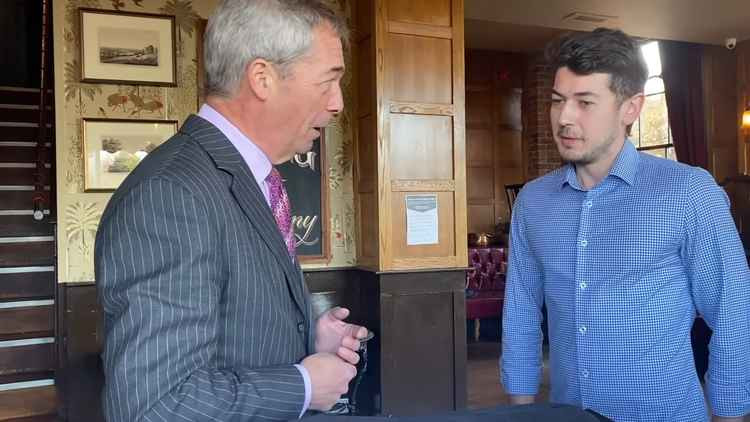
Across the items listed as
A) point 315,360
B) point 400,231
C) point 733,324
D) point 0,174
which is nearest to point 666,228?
point 733,324

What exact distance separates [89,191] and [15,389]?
1.66 m

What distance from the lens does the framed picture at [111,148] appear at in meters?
3.46

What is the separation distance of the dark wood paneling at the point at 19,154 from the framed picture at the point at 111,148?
2580mm

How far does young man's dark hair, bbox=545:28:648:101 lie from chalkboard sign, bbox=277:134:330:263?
256 centimetres

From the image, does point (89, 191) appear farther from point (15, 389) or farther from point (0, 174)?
point (0, 174)

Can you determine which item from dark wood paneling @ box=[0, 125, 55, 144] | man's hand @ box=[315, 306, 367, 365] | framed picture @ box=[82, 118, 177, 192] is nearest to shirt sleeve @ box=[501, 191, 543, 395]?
man's hand @ box=[315, 306, 367, 365]

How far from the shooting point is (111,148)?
3496 mm

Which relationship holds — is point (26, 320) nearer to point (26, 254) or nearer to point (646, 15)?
point (26, 254)

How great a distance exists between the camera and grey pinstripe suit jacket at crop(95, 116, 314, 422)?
819mm

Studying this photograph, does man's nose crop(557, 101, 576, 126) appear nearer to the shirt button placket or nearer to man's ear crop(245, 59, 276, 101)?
the shirt button placket

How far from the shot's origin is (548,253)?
1.62m

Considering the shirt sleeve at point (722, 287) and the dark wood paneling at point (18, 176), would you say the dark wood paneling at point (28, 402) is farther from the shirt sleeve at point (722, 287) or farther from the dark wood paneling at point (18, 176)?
the shirt sleeve at point (722, 287)

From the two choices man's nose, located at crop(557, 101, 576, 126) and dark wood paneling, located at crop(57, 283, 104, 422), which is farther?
dark wood paneling, located at crop(57, 283, 104, 422)

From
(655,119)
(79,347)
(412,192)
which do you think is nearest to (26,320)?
(79,347)
